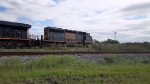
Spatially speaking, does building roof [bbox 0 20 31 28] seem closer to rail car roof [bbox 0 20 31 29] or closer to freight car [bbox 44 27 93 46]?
rail car roof [bbox 0 20 31 29]

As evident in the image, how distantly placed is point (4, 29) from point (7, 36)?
819 mm

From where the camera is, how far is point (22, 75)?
11398mm

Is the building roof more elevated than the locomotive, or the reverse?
the building roof

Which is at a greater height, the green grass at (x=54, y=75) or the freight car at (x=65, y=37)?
the freight car at (x=65, y=37)

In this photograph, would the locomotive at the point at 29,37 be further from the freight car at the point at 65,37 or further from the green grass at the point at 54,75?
the green grass at the point at 54,75

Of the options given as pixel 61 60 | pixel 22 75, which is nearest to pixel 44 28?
pixel 61 60

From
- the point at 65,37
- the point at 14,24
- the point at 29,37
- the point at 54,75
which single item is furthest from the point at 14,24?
the point at 54,75

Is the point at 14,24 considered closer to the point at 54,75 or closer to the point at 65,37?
the point at 65,37

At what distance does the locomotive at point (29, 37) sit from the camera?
29.6 m

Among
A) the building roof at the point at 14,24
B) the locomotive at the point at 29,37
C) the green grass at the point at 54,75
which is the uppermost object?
the building roof at the point at 14,24

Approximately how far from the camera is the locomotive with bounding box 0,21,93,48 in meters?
29.6

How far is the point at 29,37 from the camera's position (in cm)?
3300

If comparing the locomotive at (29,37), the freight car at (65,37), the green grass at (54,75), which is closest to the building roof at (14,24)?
the locomotive at (29,37)

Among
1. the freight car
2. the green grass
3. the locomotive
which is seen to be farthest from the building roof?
the green grass
